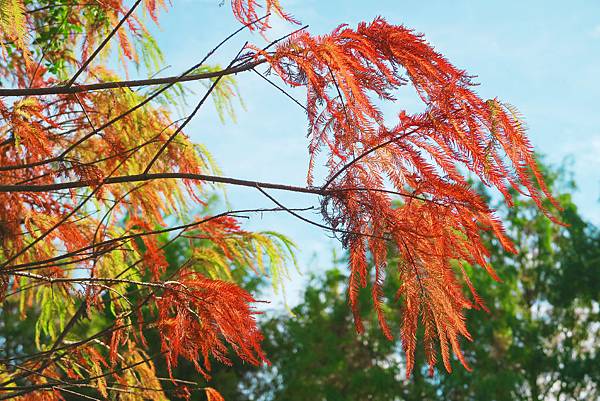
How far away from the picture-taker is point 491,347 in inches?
478

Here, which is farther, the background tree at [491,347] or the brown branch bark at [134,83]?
the background tree at [491,347]

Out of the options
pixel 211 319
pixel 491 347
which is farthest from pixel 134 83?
pixel 491 347

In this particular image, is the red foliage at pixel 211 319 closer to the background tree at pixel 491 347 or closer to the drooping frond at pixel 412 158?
the drooping frond at pixel 412 158

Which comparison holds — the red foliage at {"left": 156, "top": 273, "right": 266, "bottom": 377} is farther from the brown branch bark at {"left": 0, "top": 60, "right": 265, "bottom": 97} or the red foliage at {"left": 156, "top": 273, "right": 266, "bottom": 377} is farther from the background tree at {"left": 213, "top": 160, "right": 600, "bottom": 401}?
the background tree at {"left": 213, "top": 160, "right": 600, "bottom": 401}

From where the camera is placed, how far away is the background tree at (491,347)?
38.3ft

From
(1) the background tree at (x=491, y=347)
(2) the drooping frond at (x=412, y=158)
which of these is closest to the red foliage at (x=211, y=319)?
(2) the drooping frond at (x=412, y=158)

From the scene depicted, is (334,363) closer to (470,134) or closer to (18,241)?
(18,241)

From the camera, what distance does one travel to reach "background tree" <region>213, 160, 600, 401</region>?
11.7 metres

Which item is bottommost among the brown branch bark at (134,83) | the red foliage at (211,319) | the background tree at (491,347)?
the red foliage at (211,319)

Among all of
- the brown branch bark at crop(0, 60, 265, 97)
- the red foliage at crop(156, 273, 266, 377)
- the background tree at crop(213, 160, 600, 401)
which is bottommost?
the red foliage at crop(156, 273, 266, 377)

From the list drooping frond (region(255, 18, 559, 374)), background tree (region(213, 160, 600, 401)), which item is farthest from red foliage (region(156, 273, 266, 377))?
background tree (region(213, 160, 600, 401))

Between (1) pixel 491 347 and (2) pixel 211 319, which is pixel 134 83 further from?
(1) pixel 491 347

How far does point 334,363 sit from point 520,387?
9.49 feet

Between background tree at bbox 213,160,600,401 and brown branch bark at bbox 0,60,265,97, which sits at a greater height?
background tree at bbox 213,160,600,401
